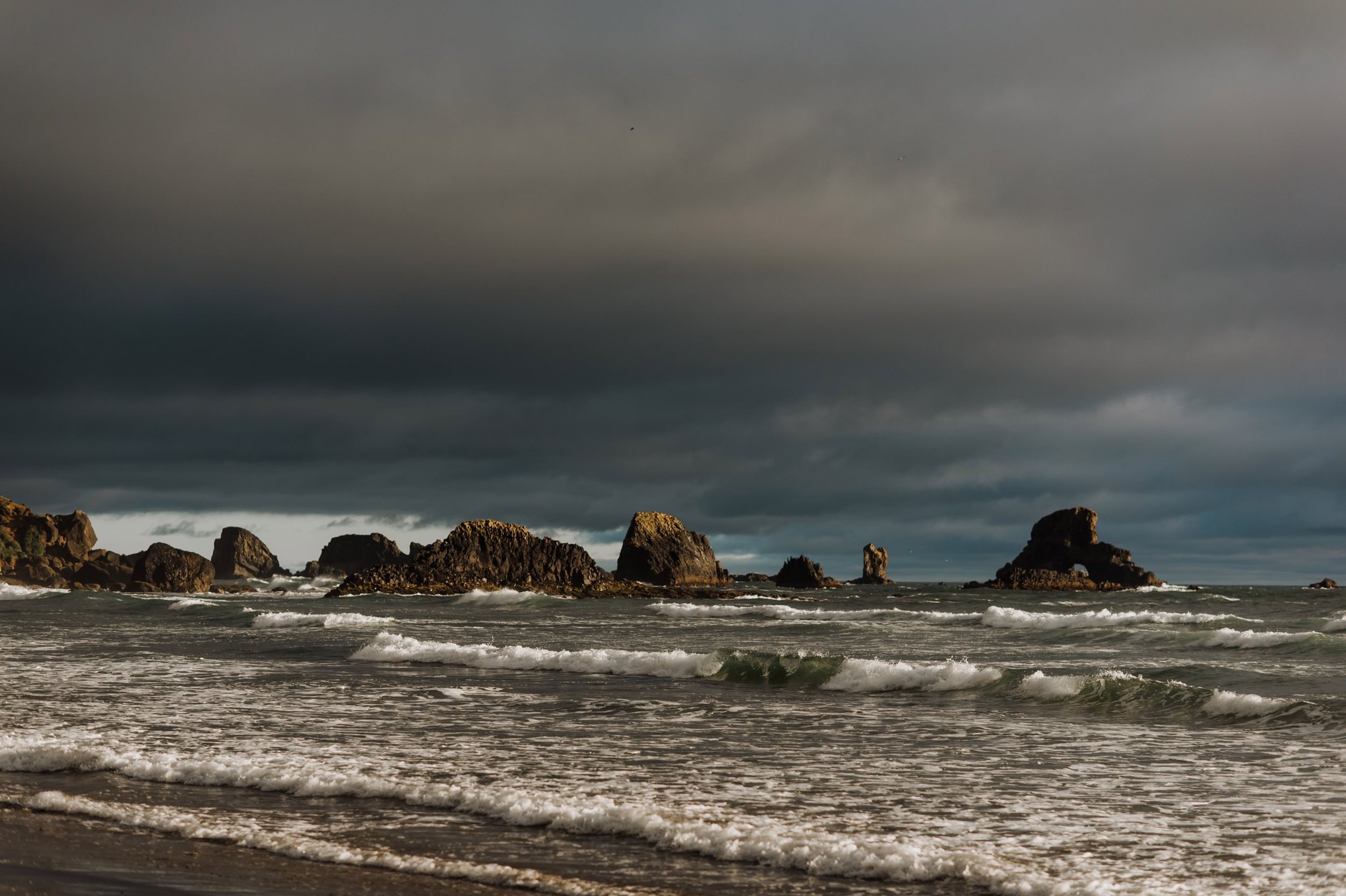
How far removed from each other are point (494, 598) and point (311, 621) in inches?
980

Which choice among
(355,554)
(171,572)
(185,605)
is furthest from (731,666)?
(355,554)

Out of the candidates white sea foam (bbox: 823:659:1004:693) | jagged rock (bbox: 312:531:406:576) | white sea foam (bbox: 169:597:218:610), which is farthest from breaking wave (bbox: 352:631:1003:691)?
jagged rock (bbox: 312:531:406:576)

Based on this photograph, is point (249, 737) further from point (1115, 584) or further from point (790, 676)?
point (1115, 584)

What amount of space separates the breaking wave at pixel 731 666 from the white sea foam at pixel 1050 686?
842 mm

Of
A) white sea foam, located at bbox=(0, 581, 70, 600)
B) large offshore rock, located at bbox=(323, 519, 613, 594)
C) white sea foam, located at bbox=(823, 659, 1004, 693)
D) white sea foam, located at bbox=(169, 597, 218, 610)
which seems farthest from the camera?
large offshore rock, located at bbox=(323, 519, 613, 594)

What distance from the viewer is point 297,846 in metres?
8.20

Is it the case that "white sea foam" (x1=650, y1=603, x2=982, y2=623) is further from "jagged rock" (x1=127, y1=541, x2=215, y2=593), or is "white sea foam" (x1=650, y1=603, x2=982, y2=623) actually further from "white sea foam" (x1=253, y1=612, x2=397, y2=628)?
"jagged rock" (x1=127, y1=541, x2=215, y2=593)

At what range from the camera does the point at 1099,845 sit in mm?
8102

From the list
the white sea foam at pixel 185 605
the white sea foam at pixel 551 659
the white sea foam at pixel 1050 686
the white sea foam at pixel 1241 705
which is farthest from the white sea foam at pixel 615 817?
the white sea foam at pixel 185 605

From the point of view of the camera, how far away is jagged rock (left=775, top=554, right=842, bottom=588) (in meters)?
134

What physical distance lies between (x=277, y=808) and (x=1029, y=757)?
331 inches

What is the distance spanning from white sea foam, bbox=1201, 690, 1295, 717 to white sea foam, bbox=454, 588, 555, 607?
4917 cm

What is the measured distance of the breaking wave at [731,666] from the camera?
19828mm

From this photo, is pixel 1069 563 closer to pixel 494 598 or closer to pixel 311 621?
pixel 494 598
